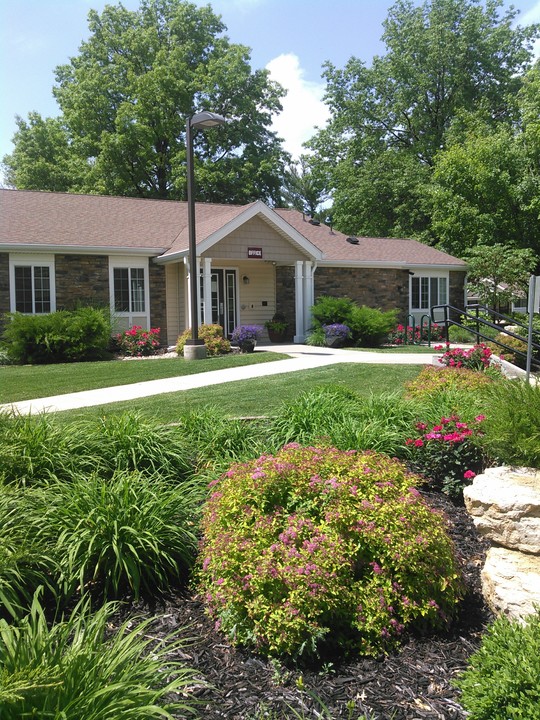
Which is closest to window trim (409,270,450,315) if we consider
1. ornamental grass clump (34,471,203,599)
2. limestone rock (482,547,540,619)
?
limestone rock (482,547,540,619)

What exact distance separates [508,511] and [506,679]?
1.42 meters

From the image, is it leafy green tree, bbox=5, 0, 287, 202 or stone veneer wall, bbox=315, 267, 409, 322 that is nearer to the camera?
stone veneer wall, bbox=315, 267, 409, 322

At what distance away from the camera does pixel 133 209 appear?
2095 cm

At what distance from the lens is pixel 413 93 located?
1331 inches

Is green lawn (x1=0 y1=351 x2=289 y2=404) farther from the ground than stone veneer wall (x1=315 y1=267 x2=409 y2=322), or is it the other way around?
stone veneer wall (x1=315 y1=267 x2=409 y2=322)

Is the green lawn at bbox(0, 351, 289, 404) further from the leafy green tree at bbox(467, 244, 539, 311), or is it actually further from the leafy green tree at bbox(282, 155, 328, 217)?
the leafy green tree at bbox(282, 155, 328, 217)

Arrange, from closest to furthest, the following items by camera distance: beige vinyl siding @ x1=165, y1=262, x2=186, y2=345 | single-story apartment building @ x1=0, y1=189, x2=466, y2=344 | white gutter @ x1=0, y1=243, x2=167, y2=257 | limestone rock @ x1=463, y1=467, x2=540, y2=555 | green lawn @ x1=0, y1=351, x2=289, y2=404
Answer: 1. limestone rock @ x1=463, y1=467, x2=540, y2=555
2. green lawn @ x1=0, y1=351, x2=289, y2=404
3. white gutter @ x1=0, y1=243, x2=167, y2=257
4. single-story apartment building @ x1=0, y1=189, x2=466, y2=344
5. beige vinyl siding @ x1=165, y1=262, x2=186, y2=345

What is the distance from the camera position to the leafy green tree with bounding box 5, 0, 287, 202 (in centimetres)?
3148

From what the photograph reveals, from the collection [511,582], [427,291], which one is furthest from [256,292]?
[511,582]

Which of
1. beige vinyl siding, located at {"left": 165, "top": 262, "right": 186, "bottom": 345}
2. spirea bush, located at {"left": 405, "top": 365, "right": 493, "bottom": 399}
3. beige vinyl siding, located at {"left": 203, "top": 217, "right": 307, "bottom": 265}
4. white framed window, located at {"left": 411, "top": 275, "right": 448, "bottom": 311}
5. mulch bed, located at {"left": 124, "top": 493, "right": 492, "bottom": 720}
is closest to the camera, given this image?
mulch bed, located at {"left": 124, "top": 493, "right": 492, "bottom": 720}

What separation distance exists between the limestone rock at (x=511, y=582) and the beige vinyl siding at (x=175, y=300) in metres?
16.1

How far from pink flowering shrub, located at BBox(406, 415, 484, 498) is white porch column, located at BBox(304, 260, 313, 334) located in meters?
14.2

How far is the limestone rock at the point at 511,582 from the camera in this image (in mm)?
3150

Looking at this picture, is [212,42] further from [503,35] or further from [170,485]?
[170,485]
